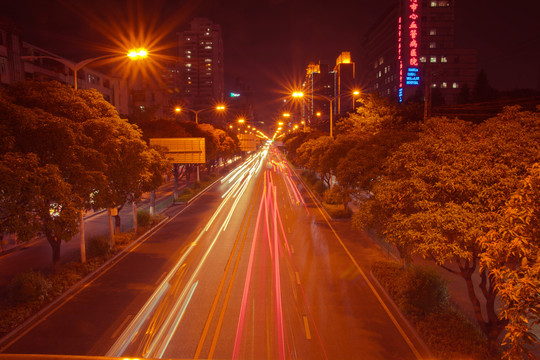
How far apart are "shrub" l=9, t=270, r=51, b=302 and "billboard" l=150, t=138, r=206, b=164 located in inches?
852

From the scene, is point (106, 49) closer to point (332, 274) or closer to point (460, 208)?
point (332, 274)

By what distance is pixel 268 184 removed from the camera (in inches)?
2210

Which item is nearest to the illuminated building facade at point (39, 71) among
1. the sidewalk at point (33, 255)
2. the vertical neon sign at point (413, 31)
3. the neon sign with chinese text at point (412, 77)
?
the sidewalk at point (33, 255)

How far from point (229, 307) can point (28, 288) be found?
8001 mm

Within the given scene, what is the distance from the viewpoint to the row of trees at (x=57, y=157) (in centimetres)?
1246

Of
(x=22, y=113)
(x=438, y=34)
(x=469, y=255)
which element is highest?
(x=438, y=34)

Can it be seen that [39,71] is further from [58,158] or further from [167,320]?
[167,320]

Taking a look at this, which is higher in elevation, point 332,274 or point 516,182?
point 516,182

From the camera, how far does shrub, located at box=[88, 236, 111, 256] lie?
68.9ft

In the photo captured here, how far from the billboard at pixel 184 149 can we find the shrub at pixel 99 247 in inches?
616

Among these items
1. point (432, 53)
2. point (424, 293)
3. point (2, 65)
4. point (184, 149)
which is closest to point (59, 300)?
point (424, 293)

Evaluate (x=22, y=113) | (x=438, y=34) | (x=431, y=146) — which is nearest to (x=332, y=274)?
(x=431, y=146)

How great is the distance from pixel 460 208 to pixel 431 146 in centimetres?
262

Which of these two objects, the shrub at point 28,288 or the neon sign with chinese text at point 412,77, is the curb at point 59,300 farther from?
the neon sign with chinese text at point 412,77
